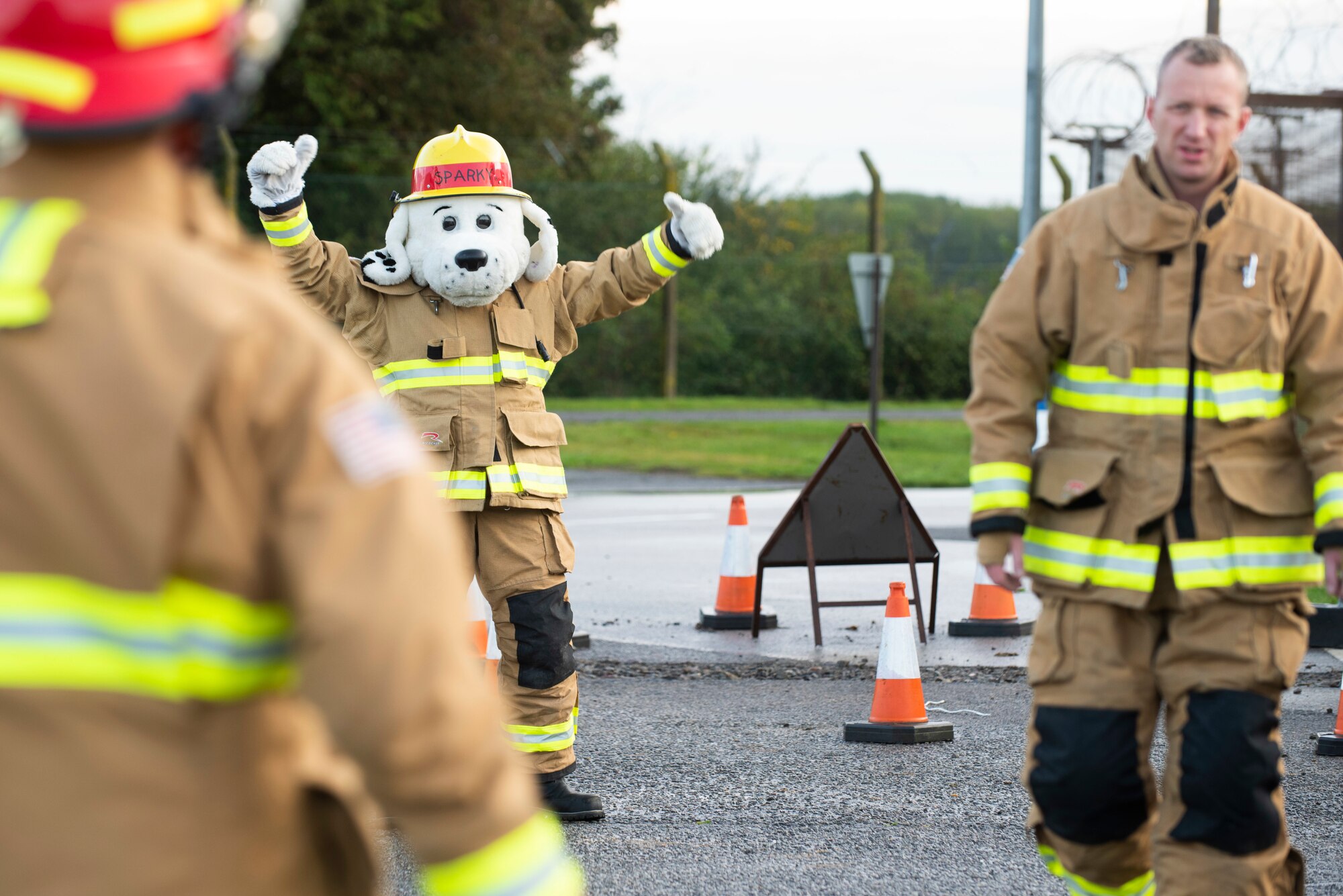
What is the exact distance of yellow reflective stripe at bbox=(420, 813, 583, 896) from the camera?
1.57 m

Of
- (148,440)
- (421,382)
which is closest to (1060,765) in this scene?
(148,440)

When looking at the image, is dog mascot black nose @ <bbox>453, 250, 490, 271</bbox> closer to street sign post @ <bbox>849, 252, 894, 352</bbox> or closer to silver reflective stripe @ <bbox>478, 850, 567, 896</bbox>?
silver reflective stripe @ <bbox>478, 850, 567, 896</bbox>

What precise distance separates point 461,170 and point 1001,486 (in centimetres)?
284

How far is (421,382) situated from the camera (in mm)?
5574

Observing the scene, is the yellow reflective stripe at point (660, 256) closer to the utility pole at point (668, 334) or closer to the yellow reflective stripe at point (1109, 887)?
the yellow reflective stripe at point (1109, 887)

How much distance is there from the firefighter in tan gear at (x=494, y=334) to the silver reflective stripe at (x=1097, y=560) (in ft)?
6.75

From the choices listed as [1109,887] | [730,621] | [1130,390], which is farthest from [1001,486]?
[730,621]

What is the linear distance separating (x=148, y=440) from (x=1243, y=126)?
118 inches

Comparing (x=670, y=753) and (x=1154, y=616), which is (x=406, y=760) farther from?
(x=670, y=753)

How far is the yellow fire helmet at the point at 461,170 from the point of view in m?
5.80

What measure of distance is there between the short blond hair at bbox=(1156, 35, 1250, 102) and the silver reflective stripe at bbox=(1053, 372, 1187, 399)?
0.69 m

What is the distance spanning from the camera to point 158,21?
5.18 feet

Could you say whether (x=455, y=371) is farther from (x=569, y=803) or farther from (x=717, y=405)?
(x=717, y=405)

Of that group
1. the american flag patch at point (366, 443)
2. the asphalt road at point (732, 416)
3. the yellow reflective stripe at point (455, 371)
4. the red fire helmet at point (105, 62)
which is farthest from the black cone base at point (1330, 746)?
the asphalt road at point (732, 416)
